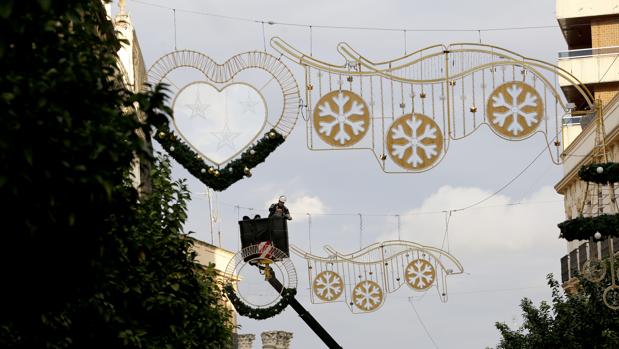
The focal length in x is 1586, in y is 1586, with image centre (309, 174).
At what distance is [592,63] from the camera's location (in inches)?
2645

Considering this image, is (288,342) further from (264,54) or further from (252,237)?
(264,54)

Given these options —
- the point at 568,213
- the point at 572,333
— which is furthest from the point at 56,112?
the point at 568,213

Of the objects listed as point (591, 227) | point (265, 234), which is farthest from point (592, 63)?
point (591, 227)

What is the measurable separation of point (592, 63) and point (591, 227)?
40.1 meters

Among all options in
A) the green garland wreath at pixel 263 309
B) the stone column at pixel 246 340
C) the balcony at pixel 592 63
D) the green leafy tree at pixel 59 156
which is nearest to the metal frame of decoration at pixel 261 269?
the green garland wreath at pixel 263 309

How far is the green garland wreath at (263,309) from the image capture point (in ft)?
111

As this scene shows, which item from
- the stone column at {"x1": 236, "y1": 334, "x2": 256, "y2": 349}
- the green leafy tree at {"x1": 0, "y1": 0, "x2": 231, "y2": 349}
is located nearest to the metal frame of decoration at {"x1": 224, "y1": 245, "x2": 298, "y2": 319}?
the green leafy tree at {"x1": 0, "y1": 0, "x2": 231, "y2": 349}

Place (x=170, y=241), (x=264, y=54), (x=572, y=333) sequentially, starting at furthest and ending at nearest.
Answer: (x=572, y=333) < (x=170, y=241) < (x=264, y=54)

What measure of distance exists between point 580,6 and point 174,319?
4760 cm

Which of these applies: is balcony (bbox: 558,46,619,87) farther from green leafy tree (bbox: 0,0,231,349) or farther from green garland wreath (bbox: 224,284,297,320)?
green leafy tree (bbox: 0,0,231,349)

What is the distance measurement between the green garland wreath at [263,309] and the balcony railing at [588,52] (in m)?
35.4

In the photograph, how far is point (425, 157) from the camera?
24.1m

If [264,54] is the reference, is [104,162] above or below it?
below

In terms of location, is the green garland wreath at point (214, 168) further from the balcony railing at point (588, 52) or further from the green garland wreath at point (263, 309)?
the balcony railing at point (588, 52)
